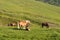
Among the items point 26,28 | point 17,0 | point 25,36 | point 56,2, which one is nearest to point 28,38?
point 25,36

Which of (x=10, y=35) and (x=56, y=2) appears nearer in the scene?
(x=10, y=35)

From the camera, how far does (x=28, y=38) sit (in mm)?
22812

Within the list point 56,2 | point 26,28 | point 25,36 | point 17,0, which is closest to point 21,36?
point 25,36

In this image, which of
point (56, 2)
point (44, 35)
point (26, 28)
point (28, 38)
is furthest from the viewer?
point (56, 2)

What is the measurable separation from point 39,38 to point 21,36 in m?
2.02

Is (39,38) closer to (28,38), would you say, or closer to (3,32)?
(28,38)

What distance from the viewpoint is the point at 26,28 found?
87.9 feet

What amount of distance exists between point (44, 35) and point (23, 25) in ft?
13.9

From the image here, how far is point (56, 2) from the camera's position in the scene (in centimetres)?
18725

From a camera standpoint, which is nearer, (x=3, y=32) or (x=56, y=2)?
(x=3, y=32)

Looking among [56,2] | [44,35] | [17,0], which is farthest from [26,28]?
[56,2]

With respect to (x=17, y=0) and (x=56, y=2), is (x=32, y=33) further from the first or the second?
(x=56, y=2)

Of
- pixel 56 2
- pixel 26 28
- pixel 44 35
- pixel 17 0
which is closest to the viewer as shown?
pixel 44 35

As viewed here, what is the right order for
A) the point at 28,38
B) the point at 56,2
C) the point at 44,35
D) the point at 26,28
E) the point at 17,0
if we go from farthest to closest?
1. the point at 56,2
2. the point at 17,0
3. the point at 26,28
4. the point at 44,35
5. the point at 28,38
